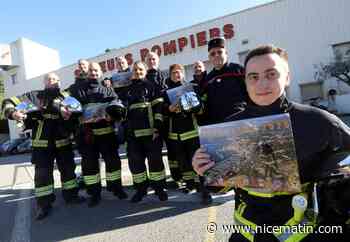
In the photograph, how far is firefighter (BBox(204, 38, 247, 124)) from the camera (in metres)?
4.15

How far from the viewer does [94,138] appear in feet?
17.6

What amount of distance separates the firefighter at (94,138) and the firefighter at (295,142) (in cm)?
379

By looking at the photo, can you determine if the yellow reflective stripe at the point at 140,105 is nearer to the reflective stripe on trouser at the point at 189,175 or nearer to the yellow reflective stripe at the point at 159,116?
the yellow reflective stripe at the point at 159,116

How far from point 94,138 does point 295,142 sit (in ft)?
13.5

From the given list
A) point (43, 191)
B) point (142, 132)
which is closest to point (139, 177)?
point (142, 132)

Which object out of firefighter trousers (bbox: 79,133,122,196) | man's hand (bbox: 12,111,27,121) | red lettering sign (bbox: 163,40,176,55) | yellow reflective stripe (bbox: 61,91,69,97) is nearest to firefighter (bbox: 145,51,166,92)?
firefighter trousers (bbox: 79,133,122,196)

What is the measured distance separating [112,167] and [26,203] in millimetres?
1657

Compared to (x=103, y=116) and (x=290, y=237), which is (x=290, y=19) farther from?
(x=290, y=237)

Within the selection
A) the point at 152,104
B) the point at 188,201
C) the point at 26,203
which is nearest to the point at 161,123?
the point at 152,104

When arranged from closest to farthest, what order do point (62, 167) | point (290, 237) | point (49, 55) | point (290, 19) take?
point (290, 237), point (62, 167), point (290, 19), point (49, 55)

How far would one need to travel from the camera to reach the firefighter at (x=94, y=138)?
531 cm

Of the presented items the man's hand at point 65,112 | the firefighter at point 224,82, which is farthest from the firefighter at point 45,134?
the firefighter at point 224,82

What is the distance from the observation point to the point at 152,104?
5.18m

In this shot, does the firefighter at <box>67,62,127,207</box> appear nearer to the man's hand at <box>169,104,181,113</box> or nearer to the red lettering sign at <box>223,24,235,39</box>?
the man's hand at <box>169,104,181,113</box>
